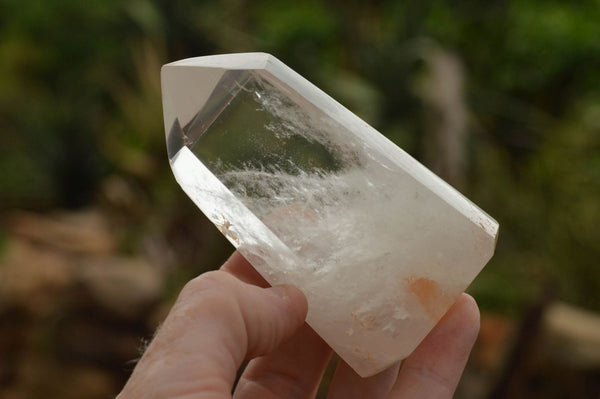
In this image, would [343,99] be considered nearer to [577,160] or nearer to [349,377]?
[577,160]

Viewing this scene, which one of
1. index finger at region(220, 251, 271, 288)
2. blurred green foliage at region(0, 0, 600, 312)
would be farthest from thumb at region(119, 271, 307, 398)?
blurred green foliage at region(0, 0, 600, 312)

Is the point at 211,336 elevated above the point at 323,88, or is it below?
above

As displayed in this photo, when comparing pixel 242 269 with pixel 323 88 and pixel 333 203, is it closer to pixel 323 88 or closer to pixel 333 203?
pixel 333 203

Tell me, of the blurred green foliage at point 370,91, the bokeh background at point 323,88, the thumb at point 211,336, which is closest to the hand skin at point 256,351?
the thumb at point 211,336

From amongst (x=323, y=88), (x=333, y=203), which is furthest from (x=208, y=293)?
(x=323, y=88)

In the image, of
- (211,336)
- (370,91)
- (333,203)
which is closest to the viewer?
(211,336)

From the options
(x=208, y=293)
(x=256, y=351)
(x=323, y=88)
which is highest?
(x=208, y=293)

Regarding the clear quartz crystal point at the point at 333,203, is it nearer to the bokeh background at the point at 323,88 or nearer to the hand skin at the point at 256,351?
the hand skin at the point at 256,351

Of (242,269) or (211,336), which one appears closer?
(211,336)
